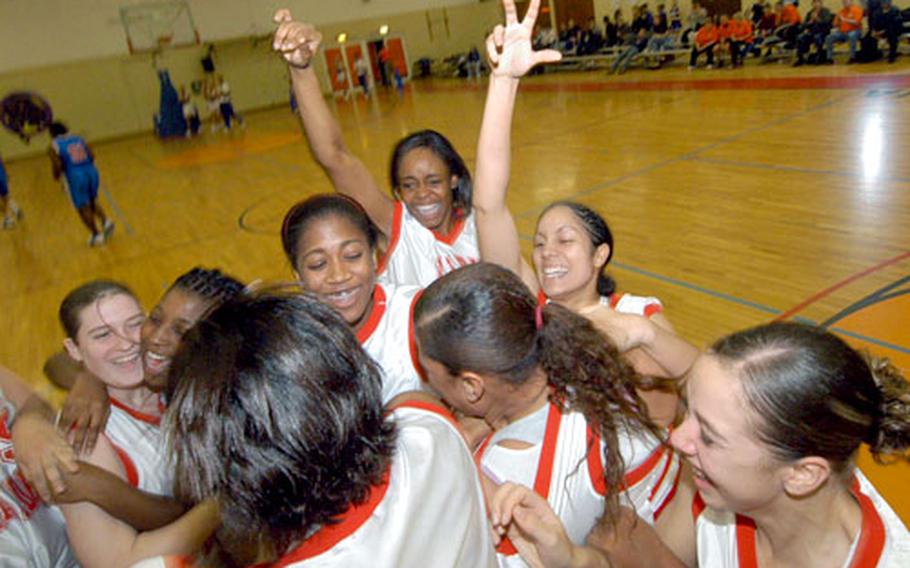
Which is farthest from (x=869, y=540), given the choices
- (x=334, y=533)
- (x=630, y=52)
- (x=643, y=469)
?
(x=630, y=52)

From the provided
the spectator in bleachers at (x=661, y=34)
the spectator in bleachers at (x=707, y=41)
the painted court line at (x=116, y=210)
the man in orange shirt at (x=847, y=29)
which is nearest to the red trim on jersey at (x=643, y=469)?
the painted court line at (x=116, y=210)

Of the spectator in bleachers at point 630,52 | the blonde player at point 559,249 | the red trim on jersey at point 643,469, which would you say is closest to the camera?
the red trim on jersey at point 643,469

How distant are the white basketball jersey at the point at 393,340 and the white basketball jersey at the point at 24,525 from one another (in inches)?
40.7

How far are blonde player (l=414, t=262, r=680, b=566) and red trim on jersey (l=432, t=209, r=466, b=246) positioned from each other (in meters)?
1.28

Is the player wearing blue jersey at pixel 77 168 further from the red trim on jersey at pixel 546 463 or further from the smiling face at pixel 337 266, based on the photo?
the red trim on jersey at pixel 546 463

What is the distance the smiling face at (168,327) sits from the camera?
72.9 inches

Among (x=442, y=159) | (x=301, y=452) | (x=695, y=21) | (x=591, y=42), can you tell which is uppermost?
(x=591, y=42)

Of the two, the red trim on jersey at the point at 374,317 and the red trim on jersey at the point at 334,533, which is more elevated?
the red trim on jersey at the point at 334,533

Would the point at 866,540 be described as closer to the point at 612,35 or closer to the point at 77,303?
the point at 77,303

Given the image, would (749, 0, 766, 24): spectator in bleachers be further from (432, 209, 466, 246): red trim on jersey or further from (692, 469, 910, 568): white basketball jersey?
(692, 469, 910, 568): white basketball jersey

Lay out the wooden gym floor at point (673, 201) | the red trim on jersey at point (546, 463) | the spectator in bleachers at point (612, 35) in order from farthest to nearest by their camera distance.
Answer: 1. the spectator in bleachers at point (612, 35)
2. the wooden gym floor at point (673, 201)
3. the red trim on jersey at point (546, 463)

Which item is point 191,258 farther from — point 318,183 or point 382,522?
point 382,522

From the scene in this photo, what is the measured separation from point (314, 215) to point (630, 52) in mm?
16547

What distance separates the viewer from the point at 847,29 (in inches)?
455
